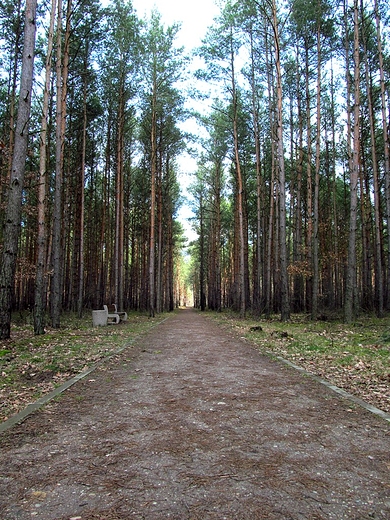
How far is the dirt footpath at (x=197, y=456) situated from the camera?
1963mm

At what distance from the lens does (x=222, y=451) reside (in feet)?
8.84

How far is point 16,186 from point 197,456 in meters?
8.04

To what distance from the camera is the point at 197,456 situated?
2609 millimetres

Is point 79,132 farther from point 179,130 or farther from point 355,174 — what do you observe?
point 355,174

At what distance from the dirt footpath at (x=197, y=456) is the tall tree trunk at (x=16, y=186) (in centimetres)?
477

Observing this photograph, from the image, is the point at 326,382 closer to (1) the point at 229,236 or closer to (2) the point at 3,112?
(2) the point at 3,112

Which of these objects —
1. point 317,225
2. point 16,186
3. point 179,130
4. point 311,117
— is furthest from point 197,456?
point 179,130

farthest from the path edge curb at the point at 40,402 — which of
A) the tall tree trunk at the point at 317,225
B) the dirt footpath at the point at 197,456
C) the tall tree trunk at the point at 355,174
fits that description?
the tall tree trunk at the point at 317,225

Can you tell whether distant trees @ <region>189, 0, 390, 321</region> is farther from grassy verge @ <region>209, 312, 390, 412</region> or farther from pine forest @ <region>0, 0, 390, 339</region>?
grassy verge @ <region>209, 312, 390, 412</region>

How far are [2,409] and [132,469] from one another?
2.14 m

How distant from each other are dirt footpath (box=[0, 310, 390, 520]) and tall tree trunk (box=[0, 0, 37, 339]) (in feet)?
15.7

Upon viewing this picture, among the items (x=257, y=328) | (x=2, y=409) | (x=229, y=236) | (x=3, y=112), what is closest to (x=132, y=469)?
(x=2, y=409)

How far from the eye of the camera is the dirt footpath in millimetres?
1963

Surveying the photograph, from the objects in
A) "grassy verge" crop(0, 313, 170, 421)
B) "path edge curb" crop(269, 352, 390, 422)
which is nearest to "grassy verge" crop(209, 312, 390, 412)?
"path edge curb" crop(269, 352, 390, 422)
